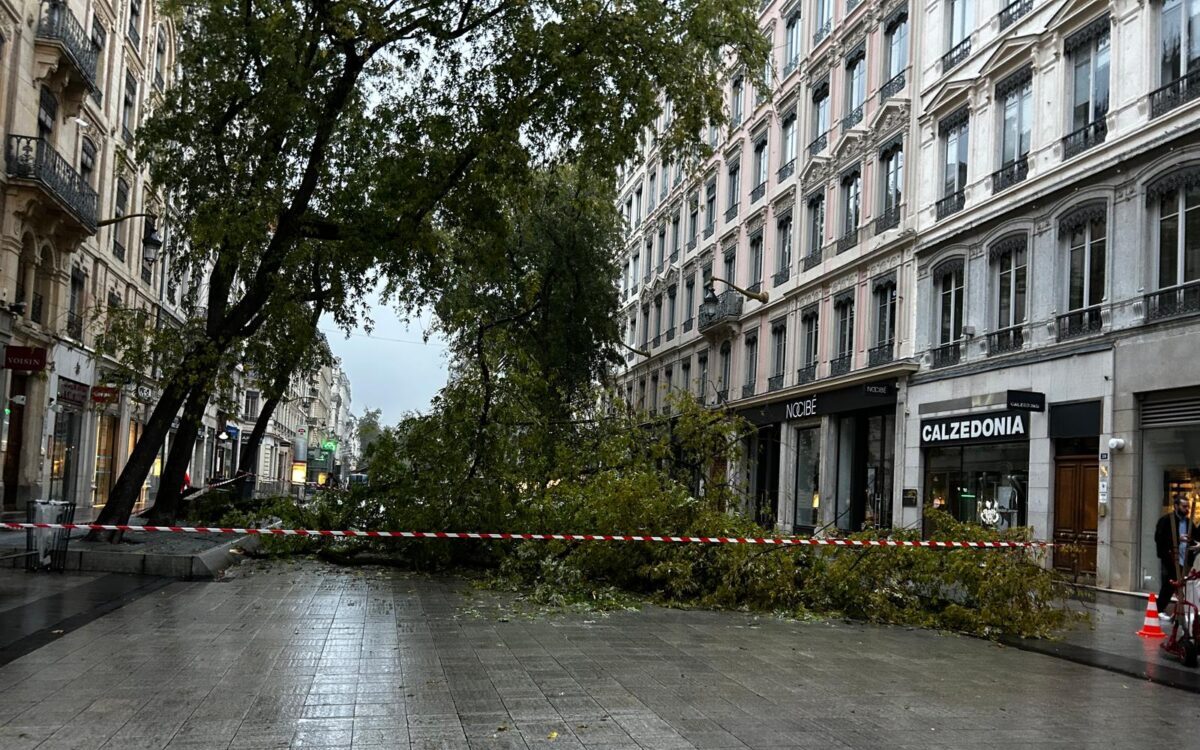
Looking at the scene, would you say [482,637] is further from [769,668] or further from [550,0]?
[550,0]

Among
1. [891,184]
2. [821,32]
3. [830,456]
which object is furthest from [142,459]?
[821,32]

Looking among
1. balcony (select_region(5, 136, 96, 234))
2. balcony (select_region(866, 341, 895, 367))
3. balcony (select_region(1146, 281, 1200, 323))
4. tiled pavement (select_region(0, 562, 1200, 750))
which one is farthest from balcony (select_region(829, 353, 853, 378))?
balcony (select_region(5, 136, 96, 234))

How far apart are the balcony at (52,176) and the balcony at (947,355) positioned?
61.8ft

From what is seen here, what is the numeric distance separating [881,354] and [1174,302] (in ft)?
32.2

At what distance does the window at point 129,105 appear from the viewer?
31.8 meters

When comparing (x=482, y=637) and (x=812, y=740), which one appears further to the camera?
(x=482, y=637)

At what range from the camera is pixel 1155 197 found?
1680 cm

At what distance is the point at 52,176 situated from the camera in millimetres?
23297

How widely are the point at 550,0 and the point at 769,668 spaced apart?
10.4 meters

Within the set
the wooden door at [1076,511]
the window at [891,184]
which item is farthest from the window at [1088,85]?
the window at [891,184]

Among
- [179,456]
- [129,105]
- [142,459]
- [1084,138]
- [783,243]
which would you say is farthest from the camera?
[783,243]

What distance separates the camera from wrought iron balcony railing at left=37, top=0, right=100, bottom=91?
2325 centimetres

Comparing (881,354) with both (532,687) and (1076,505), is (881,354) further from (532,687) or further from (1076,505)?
(532,687)

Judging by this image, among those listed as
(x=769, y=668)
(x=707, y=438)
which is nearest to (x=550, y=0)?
(x=707, y=438)
